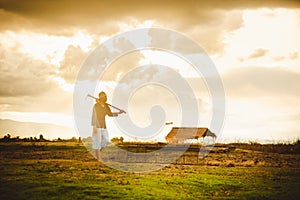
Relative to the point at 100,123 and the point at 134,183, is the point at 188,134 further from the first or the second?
the point at 134,183

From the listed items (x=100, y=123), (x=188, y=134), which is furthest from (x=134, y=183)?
(x=188, y=134)

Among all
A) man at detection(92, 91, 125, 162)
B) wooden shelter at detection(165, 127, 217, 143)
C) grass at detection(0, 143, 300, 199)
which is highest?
wooden shelter at detection(165, 127, 217, 143)

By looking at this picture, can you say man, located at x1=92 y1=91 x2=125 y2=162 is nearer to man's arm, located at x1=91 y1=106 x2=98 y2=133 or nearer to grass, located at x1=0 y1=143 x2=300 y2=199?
man's arm, located at x1=91 y1=106 x2=98 y2=133

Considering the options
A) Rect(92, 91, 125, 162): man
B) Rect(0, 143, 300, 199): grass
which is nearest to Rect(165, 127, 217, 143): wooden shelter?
Rect(0, 143, 300, 199): grass

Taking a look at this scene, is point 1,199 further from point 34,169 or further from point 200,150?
point 200,150

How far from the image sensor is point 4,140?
4150cm

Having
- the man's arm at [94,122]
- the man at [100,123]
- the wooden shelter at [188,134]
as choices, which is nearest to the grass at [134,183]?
the man at [100,123]

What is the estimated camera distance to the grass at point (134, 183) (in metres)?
14.4

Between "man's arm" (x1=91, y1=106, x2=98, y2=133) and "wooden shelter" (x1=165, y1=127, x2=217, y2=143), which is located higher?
"wooden shelter" (x1=165, y1=127, x2=217, y2=143)

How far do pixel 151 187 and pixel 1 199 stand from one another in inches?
230

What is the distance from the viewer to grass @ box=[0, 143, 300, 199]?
47.2 ft

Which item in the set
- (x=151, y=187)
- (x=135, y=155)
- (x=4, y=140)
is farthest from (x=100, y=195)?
(x=4, y=140)

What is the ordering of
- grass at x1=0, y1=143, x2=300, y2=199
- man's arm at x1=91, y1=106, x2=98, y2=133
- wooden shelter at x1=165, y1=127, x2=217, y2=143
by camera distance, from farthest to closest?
wooden shelter at x1=165, y1=127, x2=217, y2=143 < man's arm at x1=91, y1=106, x2=98, y2=133 < grass at x1=0, y1=143, x2=300, y2=199

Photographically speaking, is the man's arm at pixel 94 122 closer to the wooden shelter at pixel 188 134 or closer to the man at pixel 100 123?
the man at pixel 100 123
